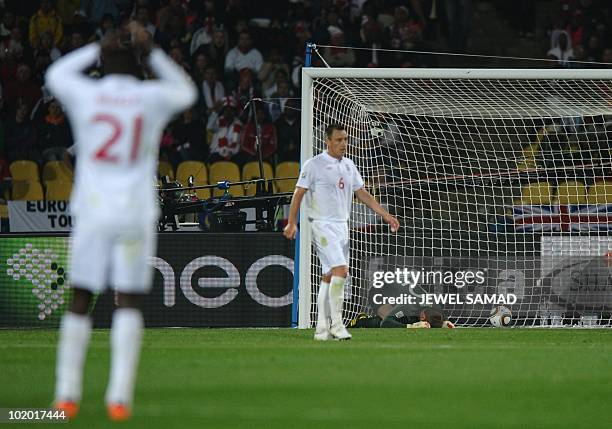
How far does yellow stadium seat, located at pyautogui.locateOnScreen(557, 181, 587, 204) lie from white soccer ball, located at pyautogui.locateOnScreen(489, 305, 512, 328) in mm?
1679

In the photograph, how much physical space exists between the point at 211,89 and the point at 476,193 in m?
7.12

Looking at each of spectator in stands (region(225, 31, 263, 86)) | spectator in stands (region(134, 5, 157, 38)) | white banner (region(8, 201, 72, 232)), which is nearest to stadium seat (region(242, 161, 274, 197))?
spectator in stands (region(225, 31, 263, 86))

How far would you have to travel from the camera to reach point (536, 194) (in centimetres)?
1667

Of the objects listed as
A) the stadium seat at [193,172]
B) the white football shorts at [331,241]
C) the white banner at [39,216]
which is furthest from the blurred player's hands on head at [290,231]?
the stadium seat at [193,172]

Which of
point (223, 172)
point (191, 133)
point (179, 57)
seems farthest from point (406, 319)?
point (179, 57)

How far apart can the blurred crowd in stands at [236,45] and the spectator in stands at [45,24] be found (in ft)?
0.06

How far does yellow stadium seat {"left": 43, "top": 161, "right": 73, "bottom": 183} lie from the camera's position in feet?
67.5

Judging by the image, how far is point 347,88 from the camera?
53.3ft

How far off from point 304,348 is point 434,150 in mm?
6787

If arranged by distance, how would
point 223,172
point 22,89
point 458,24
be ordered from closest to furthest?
1. point 223,172
2. point 22,89
3. point 458,24

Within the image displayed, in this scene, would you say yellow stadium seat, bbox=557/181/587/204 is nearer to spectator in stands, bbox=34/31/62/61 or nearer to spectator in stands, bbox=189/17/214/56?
spectator in stands, bbox=189/17/214/56

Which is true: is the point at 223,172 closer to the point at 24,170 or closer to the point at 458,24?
the point at 24,170

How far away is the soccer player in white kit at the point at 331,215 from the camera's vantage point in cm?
1272

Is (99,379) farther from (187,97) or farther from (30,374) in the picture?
(187,97)
